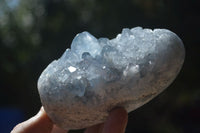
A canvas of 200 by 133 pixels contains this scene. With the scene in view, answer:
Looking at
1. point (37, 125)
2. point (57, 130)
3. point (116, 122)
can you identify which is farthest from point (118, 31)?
point (116, 122)

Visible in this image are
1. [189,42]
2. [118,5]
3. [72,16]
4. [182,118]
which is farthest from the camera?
[72,16]

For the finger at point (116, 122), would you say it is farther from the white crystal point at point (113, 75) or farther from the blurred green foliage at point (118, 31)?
the blurred green foliage at point (118, 31)

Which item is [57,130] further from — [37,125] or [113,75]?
[113,75]

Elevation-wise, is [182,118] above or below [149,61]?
below

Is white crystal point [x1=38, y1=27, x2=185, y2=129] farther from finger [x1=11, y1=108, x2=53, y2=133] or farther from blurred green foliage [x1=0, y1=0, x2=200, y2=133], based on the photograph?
blurred green foliage [x1=0, y1=0, x2=200, y2=133]

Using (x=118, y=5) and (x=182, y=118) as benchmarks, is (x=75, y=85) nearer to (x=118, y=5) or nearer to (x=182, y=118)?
(x=182, y=118)

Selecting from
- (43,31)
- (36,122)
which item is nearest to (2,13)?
(43,31)

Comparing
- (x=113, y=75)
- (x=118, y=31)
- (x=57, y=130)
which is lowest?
(x=118, y=31)

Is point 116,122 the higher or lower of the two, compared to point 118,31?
higher
